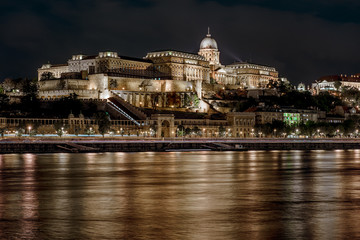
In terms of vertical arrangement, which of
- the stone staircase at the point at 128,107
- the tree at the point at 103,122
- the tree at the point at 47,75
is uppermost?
the tree at the point at 47,75

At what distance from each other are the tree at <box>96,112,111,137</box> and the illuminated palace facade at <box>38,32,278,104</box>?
46.1ft

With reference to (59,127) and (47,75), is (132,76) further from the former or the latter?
(59,127)

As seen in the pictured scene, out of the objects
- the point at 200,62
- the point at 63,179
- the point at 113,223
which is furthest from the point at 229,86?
the point at 113,223

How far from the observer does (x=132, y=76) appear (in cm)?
10856

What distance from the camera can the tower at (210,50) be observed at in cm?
14475

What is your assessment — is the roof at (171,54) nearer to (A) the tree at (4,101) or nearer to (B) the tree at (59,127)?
(A) the tree at (4,101)

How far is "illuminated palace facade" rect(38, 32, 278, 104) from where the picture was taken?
322 ft

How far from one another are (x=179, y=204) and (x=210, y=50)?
125280 millimetres

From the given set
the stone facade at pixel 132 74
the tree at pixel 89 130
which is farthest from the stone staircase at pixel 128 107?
A: the tree at pixel 89 130

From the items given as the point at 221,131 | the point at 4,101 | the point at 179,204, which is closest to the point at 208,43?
the point at 221,131

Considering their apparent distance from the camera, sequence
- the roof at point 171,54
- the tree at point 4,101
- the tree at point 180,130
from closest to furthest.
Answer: the tree at point 180,130 → the tree at point 4,101 → the roof at point 171,54

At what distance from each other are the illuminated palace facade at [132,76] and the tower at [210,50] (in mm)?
4526

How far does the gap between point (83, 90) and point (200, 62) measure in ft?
123

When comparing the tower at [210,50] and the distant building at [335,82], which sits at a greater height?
the tower at [210,50]
